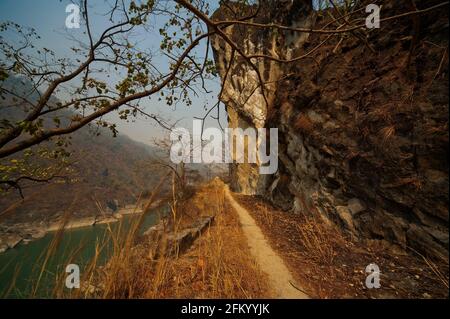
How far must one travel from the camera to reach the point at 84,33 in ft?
16.1

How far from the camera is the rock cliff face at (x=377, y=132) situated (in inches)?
132

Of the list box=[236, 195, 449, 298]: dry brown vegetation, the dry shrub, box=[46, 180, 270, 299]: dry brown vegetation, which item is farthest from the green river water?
the dry shrub

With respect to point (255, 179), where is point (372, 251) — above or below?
below

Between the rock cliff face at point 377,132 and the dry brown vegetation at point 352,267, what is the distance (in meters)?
0.25

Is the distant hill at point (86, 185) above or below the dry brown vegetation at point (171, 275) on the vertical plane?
above

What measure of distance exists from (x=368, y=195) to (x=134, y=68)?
6018 millimetres

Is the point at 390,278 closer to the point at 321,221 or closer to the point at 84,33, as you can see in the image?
the point at 321,221

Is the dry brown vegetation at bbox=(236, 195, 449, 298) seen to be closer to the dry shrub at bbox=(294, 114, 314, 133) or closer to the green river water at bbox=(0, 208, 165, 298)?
the green river water at bbox=(0, 208, 165, 298)

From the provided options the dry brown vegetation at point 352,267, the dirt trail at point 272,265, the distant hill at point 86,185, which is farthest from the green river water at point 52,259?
the dry brown vegetation at point 352,267

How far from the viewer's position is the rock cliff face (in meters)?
3.35

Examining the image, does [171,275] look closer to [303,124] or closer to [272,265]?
[272,265]

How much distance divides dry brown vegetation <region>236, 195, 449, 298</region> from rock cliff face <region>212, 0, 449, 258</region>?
0.81 ft

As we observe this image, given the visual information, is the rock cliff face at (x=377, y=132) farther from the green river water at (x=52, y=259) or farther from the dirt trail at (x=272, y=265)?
the green river water at (x=52, y=259)

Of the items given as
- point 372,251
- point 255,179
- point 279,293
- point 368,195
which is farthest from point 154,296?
point 255,179
